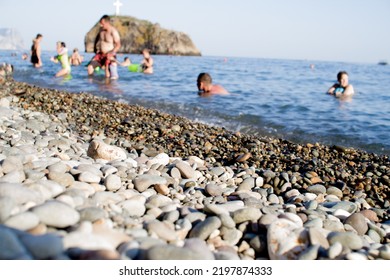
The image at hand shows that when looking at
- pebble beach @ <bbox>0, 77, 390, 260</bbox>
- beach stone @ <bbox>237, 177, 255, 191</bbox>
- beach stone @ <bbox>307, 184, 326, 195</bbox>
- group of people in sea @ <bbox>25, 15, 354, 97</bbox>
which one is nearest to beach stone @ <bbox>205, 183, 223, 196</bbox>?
pebble beach @ <bbox>0, 77, 390, 260</bbox>

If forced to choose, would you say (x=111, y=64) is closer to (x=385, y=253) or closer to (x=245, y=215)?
(x=245, y=215)

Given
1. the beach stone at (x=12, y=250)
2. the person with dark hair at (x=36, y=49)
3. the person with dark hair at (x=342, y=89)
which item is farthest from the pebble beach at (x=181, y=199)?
the person with dark hair at (x=36, y=49)

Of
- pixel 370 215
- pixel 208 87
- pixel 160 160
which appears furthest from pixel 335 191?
pixel 208 87

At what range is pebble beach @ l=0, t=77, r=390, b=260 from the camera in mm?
1586

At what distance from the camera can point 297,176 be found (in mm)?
3494

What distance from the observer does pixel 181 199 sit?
2.60 m

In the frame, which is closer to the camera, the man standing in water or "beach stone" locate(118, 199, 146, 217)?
"beach stone" locate(118, 199, 146, 217)

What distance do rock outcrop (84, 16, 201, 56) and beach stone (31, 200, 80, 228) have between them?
70.3m

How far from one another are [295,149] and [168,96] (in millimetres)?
6161

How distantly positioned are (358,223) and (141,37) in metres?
72.1

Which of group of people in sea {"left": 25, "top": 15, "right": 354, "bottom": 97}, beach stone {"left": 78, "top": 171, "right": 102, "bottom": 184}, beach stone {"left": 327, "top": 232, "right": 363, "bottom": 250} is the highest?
group of people in sea {"left": 25, "top": 15, "right": 354, "bottom": 97}

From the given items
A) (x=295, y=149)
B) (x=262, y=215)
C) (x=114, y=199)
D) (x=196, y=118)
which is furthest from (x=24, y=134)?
(x=196, y=118)

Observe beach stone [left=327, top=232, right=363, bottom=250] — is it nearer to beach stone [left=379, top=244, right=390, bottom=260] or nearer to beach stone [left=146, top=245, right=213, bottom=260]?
beach stone [left=379, top=244, right=390, bottom=260]

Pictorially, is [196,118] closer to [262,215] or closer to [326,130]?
[326,130]
